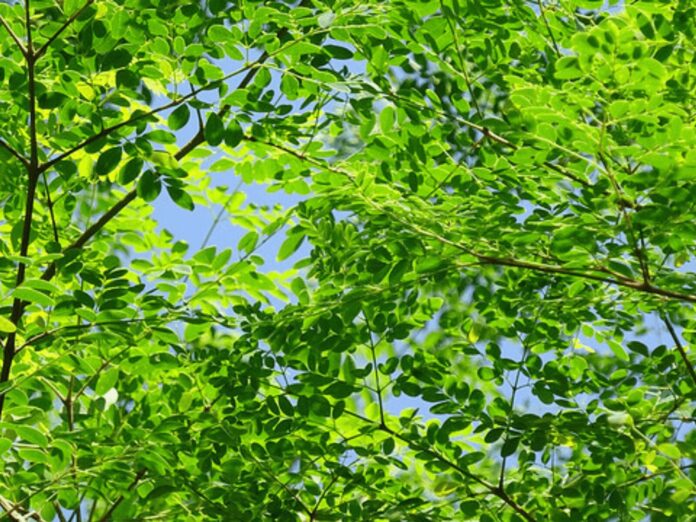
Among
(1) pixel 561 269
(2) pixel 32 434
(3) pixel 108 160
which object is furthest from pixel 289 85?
(2) pixel 32 434

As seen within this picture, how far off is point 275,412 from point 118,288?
864 millimetres

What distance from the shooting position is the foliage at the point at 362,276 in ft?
12.4

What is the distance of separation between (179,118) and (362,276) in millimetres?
1001

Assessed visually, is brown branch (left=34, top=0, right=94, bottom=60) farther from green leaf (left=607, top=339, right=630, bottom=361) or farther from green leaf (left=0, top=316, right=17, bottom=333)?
green leaf (left=607, top=339, right=630, bottom=361)

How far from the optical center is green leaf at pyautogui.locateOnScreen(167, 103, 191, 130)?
397 centimetres

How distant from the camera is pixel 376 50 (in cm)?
415

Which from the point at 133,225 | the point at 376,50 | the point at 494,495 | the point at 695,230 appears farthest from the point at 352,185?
the point at 133,225

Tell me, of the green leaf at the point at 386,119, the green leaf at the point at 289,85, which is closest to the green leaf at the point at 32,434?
the green leaf at the point at 289,85

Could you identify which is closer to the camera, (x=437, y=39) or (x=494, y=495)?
(x=437, y=39)

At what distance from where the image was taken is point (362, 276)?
4.25 metres

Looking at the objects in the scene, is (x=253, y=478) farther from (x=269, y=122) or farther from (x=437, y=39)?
(x=437, y=39)

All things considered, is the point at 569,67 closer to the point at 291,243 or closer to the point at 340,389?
the point at 291,243

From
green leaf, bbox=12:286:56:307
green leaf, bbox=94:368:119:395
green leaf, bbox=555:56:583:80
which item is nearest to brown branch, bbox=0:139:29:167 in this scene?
green leaf, bbox=12:286:56:307

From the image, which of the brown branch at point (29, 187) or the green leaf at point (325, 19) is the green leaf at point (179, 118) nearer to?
the brown branch at point (29, 187)
